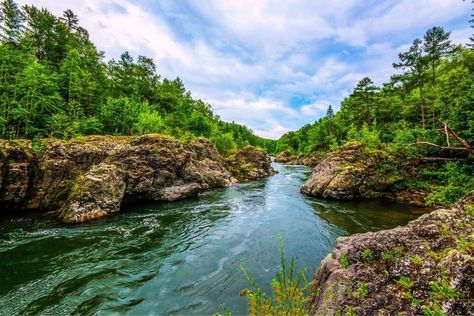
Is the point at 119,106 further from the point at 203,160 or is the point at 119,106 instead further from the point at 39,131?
the point at 203,160

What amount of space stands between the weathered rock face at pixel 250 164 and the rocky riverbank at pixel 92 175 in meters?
13.5

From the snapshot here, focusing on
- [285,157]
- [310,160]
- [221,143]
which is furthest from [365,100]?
[285,157]

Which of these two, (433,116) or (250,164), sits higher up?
(433,116)

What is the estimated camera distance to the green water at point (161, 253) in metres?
6.65

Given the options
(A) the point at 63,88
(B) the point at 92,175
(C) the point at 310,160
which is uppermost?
(A) the point at 63,88

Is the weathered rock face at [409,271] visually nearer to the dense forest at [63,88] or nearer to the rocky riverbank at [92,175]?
the rocky riverbank at [92,175]

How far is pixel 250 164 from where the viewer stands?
35.2 m

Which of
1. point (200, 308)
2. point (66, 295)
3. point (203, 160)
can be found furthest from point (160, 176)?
point (200, 308)

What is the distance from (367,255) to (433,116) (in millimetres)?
33185

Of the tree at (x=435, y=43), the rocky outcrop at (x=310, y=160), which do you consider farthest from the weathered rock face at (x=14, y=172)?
the rocky outcrop at (x=310, y=160)

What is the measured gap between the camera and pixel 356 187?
19.1m

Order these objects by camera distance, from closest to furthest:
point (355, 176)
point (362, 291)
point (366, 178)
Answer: point (362, 291) → point (355, 176) → point (366, 178)

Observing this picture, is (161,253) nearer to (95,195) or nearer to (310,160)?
(95,195)

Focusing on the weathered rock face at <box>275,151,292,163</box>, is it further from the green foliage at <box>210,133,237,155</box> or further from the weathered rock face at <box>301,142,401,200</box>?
the weathered rock face at <box>301,142,401,200</box>
